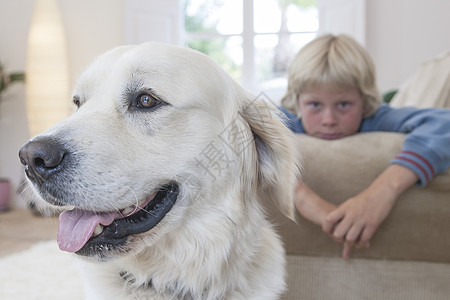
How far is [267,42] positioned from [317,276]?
141 inches

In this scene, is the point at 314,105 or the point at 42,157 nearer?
the point at 42,157

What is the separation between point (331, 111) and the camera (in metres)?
1.73

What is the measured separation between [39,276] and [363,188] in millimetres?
1751

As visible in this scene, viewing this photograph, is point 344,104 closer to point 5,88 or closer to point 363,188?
point 363,188

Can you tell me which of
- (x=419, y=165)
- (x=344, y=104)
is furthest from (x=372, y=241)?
(x=344, y=104)

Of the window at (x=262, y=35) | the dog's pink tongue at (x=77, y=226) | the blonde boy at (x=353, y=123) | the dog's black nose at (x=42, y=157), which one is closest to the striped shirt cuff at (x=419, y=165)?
the blonde boy at (x=353, y=123)

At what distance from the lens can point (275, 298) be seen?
3.69 ft

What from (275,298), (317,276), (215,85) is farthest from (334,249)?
(215,85)

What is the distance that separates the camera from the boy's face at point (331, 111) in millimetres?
1739

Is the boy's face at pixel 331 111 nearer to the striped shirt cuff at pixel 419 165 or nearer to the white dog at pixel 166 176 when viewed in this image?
the striped shirt cuff at pixel 419 165

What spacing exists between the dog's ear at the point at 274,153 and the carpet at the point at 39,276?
1.00 meters

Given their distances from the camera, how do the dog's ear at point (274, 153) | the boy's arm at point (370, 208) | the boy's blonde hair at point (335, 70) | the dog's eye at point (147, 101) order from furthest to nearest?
1. the boy's blonde hair at point (335, 70)
2. the boy's arm at point (370, 208)
3. the dog's ear at point (274, 153)
4. the dog's eye at point (147, 101)

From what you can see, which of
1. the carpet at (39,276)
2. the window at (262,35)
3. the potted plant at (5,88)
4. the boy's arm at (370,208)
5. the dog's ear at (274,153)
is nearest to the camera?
the dog's ear at (274,153)

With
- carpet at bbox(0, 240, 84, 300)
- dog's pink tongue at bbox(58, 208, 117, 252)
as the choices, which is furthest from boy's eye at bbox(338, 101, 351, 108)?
carpet at bbox(0, 240, 84, 300)
